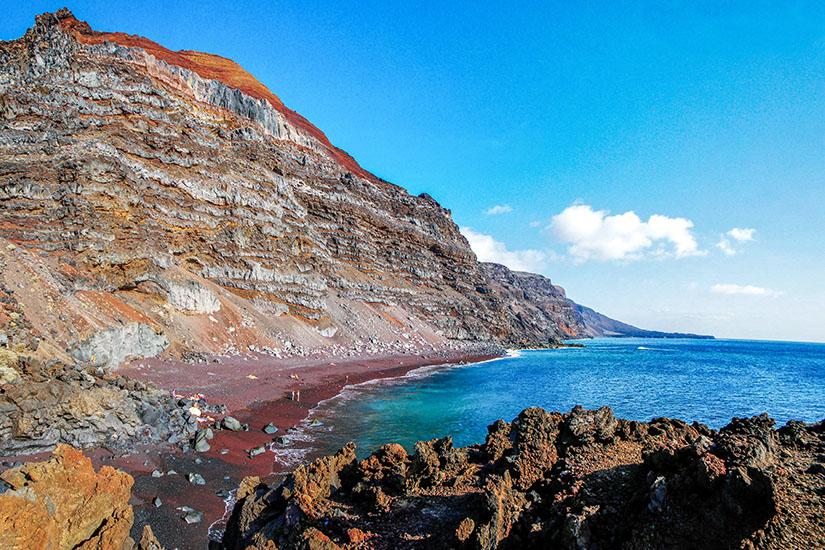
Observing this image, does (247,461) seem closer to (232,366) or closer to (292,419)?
(292,419)

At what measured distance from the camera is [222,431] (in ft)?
58.0

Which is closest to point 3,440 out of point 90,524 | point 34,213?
point 90,524

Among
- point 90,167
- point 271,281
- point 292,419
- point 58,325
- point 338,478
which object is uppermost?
point 90,167

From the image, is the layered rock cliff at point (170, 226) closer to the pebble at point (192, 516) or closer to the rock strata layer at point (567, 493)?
the pebble at point (192, 516)

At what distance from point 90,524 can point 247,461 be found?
799 cm

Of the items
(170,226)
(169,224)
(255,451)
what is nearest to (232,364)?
(255,451)

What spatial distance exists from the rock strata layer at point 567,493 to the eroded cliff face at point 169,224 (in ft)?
46.9

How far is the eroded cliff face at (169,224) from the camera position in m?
26.8

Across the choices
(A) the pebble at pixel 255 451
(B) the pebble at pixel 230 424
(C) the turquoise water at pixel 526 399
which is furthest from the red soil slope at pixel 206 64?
(A) the pebble at pixel 255 451

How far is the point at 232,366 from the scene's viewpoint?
29.7 meters

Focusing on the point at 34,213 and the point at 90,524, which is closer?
the point at 90,524

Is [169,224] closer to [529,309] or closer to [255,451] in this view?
[255,451]

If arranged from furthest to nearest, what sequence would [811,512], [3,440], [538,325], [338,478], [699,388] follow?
1. [538,325]
2. [699,388]
3. [3,440]
4. [338,478]
5. [811,512]

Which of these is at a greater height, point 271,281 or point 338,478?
point 271,281
